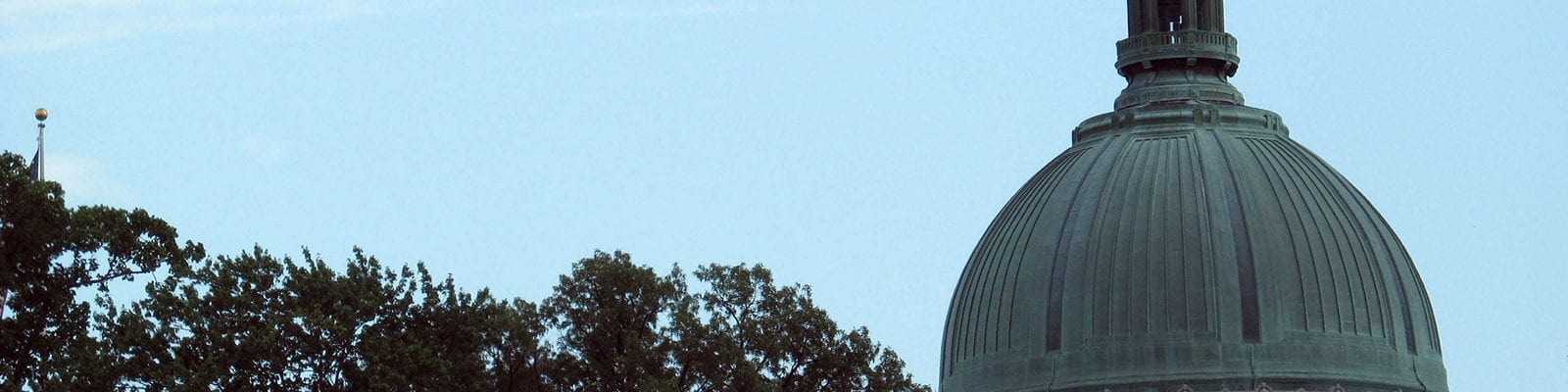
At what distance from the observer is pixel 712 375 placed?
307 feet

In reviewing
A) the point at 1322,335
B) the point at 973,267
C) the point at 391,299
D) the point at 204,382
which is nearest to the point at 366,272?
the point at 391,299

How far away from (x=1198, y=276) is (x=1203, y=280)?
0.21m

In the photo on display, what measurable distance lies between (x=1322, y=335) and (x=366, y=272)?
2838 cm

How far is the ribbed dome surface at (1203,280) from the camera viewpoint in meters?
94.6

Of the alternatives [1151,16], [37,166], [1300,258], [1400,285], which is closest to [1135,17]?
[1151,16]

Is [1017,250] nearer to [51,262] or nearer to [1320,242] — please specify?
[1320,242]

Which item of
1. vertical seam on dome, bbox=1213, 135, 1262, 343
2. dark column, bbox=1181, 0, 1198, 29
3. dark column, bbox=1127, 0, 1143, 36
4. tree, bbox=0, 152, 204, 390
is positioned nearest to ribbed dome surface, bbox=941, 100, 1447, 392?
vertical seam on dome, bbox=1213, 135, 1262, 343

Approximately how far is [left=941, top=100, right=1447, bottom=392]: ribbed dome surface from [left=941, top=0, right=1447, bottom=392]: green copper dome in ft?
0.14

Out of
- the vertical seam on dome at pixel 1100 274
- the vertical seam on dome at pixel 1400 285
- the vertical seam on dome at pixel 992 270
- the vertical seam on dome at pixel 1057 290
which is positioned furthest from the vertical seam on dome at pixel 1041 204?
the vertical seam on dome at pixel 1400 285

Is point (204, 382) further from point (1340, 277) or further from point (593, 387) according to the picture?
point (1340, 277)

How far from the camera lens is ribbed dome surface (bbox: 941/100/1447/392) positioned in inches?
3725

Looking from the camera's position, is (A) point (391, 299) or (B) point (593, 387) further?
(B) point (593, 387)

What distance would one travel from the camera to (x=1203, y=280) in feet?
311

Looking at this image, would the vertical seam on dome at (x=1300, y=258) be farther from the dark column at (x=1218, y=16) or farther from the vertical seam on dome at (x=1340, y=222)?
the dark column at (x=1218, y=16)
